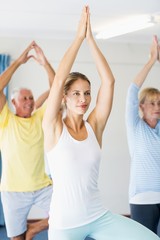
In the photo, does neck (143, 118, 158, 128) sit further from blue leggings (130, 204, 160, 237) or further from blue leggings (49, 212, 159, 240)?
blue leggings (49, 212, 159, 240)

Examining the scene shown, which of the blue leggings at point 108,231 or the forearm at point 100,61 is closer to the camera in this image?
the blue leggings at point 108,231

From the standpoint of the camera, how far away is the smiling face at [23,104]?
148 inches

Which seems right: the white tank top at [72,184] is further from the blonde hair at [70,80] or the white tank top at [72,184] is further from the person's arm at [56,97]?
the blonde hair at [70,80]

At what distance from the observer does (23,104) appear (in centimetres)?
377

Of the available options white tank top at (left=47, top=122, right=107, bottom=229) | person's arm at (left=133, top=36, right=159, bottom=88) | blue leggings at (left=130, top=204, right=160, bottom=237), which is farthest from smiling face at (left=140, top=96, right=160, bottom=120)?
white tank top at (left=47, top=122, right=107, bottom=229)

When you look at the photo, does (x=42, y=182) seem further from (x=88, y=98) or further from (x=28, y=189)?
(x=88, y=98)

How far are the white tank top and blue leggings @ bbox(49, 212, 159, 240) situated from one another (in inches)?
1.2

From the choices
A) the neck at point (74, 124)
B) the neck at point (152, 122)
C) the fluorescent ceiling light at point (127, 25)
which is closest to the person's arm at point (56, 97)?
the neck at point (74, 124)

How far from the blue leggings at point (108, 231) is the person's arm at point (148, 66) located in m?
1.37

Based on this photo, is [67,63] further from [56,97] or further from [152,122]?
[152,122]

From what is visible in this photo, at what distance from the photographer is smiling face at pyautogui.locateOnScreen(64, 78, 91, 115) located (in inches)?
88.0

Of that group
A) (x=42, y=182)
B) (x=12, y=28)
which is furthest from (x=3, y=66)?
(x=42, y=182)

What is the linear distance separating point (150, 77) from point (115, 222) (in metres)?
4.11

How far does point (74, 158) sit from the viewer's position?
2.14m
